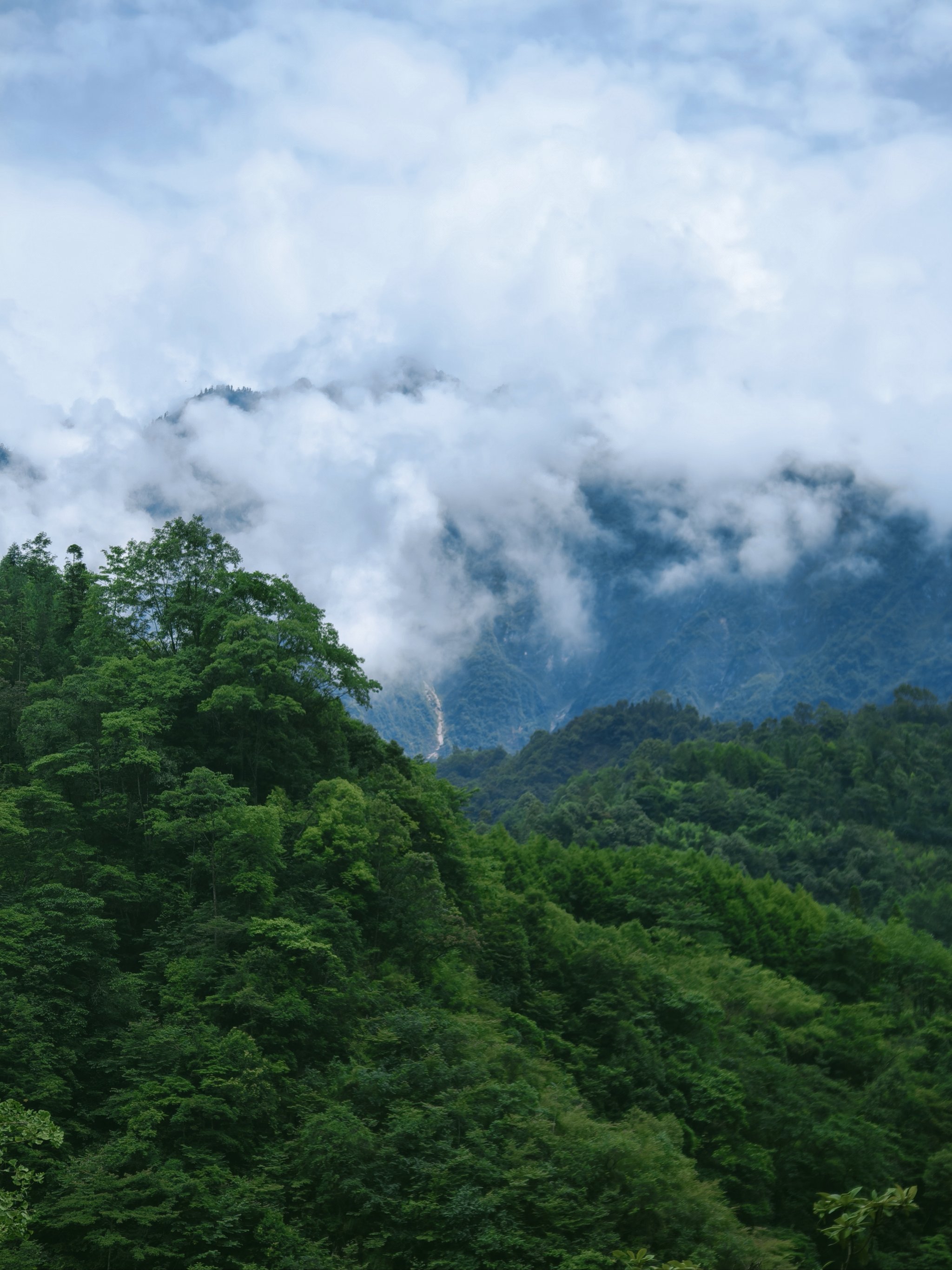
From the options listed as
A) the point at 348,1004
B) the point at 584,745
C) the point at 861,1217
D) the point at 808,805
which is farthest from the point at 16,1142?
the point at 584,745

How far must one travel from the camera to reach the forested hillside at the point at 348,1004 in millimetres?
22125

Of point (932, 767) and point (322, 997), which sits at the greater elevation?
point (932, 767)

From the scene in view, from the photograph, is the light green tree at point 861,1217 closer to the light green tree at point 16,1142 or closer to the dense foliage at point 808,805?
the light green tree at point 16,1142

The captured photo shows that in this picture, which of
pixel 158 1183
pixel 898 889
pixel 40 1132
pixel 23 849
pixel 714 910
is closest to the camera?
pixel 40 1132

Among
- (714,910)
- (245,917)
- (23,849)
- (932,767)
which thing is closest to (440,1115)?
(245,917)

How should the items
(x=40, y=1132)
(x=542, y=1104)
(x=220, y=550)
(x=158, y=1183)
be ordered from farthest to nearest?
(x=220, y=550) < (x=542, y=1104) < (x=158, y=1183) < (x=40, y=1132)

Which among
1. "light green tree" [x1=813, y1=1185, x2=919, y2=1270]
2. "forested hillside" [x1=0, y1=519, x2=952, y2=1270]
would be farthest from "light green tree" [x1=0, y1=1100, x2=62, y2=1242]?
"light green tree" [x1=813, y1=1185, x2=919, y2=1270]

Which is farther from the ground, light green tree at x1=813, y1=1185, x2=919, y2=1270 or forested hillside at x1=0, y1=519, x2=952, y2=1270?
forested hillside at x1=0, y1=519, x2=952, y2=1270

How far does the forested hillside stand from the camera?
22.1m

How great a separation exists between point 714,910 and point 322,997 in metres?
35.9

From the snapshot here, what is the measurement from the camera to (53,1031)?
24.7 meters

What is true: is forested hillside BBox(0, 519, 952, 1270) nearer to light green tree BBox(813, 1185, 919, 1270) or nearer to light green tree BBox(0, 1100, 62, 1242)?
light green tree BBox(0, 1100, 62, 1242)

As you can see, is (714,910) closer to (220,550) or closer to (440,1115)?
(220,550)

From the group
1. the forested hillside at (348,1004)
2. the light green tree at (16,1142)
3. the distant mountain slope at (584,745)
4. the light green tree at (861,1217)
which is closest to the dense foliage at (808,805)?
the distant mountain slope at (584,745)
